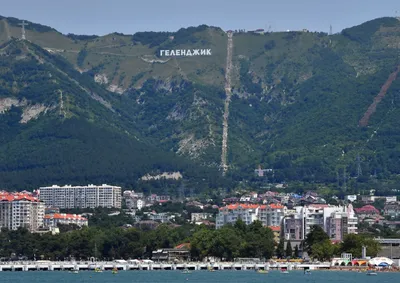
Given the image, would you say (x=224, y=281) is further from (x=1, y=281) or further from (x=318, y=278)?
(x=1, y=281)

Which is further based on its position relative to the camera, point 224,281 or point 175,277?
point 175,277

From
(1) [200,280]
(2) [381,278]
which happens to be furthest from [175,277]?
(2) [381,278]

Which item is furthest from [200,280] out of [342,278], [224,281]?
[342,278]

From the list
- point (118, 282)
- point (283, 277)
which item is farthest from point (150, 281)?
point (283, 277)

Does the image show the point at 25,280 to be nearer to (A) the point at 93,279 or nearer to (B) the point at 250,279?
(A) the point at 93,279

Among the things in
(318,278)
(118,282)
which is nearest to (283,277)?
(318,278)

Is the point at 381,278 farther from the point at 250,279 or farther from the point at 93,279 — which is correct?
the point at 93,279

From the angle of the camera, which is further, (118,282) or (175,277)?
(175,277)
